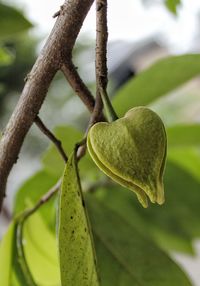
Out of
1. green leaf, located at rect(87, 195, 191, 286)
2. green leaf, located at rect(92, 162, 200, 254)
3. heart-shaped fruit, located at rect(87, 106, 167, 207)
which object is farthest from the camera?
green leaf, located at rect(92, 162, 200, 254)

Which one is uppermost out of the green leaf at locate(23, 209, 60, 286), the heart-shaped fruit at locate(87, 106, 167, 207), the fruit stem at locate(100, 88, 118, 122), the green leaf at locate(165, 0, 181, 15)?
the fruit stem at locate(100, 88, 118, 122)

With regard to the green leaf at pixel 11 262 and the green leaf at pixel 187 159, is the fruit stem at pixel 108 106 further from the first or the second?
the green leaf at pixel 187 159

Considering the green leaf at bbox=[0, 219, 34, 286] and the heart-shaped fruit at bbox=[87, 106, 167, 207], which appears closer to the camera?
the heart-shaped fruit at bbox=[87, 106, 167, 207]

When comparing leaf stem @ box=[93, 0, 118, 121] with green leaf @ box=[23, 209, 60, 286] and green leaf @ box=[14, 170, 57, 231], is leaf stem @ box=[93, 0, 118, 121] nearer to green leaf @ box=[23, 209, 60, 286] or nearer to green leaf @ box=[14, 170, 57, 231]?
green leaf @ box=[23, 209, 60, 286]

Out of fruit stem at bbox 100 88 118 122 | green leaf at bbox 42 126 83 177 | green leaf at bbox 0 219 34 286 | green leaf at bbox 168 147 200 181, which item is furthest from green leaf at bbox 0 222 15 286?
green leaf at bbox 168 147 200 181

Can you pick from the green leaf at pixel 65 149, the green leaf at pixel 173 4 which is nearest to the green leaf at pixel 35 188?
the green leaf at pixel 65 149

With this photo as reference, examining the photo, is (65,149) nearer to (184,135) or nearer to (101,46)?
(184,135)

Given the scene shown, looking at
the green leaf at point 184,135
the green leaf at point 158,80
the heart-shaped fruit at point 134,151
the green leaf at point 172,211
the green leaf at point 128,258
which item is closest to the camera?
the heart-shaped fruit at point 134,151
